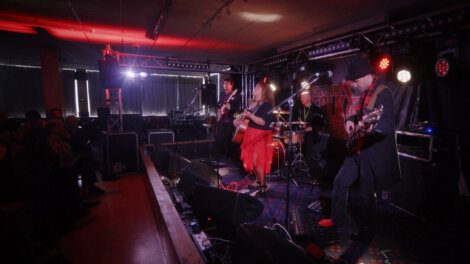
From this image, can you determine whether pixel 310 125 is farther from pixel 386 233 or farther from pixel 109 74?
pixel 109 74

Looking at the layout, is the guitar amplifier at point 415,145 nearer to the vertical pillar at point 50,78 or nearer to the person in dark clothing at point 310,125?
the person in dark clothing at point 310,125

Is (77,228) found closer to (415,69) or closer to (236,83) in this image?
(415,69)

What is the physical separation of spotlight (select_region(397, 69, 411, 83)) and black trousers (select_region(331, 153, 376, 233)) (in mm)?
3013

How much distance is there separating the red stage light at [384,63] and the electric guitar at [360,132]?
10.3 ft

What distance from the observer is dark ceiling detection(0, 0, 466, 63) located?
4.62m

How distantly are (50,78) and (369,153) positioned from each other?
9.49m

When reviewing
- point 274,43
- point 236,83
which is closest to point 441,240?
point 274,43

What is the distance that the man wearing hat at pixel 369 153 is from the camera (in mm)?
2617

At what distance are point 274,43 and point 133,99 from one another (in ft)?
33.0

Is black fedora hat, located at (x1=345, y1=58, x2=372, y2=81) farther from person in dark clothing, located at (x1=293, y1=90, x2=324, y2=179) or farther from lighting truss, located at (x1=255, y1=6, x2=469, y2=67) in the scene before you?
person in dark clothing, located at (x1=293, y1=90, x2=324, y2=179)

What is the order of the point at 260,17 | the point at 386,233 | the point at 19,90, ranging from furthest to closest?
1. the point at 19,90
2. the point at 260,17
3. the point at 386,233

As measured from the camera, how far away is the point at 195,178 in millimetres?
3414

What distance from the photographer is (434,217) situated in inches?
128

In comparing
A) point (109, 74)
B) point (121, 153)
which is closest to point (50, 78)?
point (109, 74)
